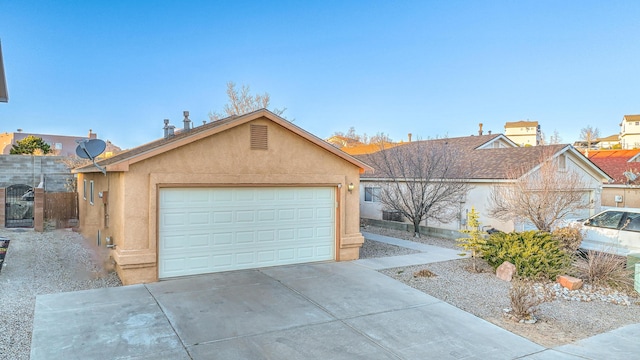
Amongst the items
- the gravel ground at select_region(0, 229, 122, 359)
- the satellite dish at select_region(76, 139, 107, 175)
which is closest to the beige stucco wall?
the satellite dish at select_region(76, 139, 107, 175)

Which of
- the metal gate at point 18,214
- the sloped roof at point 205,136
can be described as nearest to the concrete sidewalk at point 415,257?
the sloped roof at point 205,136

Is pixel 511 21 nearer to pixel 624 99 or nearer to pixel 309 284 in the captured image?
pixel 309 284

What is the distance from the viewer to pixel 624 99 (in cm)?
2756

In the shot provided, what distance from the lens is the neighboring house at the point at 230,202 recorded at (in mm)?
8398

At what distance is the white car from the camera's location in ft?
34.1

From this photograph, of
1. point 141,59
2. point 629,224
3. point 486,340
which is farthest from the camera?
point 141,59

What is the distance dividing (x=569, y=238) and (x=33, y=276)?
13.5m

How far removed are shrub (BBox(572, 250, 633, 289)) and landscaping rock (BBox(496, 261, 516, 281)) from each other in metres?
1.53

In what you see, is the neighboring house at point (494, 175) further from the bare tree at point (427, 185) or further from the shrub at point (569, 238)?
the shrub at point (569, 238)

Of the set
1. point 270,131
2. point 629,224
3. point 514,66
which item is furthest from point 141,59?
point 629,224

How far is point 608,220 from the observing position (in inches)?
442

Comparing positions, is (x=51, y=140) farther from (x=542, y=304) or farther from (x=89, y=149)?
(x=542, y=304)

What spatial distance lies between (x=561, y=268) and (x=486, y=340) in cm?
482

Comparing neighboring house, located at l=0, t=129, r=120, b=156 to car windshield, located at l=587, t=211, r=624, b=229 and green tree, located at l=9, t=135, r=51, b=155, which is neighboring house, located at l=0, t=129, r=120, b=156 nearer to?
green tree, located at l=9, t=135, r=51, b=155
